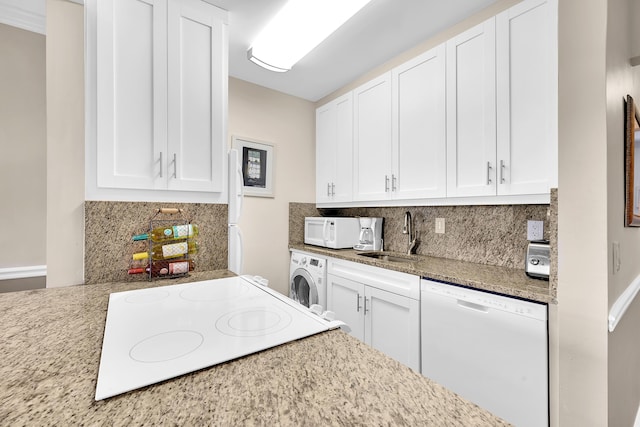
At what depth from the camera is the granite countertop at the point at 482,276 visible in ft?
4.13

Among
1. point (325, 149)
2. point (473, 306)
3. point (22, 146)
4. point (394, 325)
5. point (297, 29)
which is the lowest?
point (394, 325)

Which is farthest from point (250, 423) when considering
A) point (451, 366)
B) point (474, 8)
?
point (474, 8)

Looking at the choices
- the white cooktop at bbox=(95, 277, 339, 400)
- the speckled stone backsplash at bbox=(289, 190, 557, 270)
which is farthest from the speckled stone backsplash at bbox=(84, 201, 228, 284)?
the speckled stone backsplash at bbox=(289, 190, 557, 270)

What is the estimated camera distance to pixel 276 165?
2918 mm

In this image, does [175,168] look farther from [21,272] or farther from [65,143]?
[21,272]

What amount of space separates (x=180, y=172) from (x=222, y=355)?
114cm

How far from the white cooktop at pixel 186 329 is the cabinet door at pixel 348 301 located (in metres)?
1.14

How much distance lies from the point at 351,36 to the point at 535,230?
179cm

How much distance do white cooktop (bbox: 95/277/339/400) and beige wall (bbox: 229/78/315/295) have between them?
1650 mm

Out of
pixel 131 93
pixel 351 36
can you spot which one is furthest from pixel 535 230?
pixel 131 93

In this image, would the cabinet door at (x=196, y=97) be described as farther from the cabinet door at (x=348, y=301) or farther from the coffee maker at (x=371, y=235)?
the coffee maker at (x=371, y=235)

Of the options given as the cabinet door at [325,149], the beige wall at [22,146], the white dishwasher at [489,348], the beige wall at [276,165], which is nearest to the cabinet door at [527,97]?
the white dishwasher at [489,348]

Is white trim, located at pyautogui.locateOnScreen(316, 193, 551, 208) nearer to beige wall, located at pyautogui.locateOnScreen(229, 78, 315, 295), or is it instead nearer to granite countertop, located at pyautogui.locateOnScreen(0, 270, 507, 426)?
beige wall, located at pyautogui.locateOnScreen(229, 78, 315, 295)

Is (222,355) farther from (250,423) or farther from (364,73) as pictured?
(364,73)
